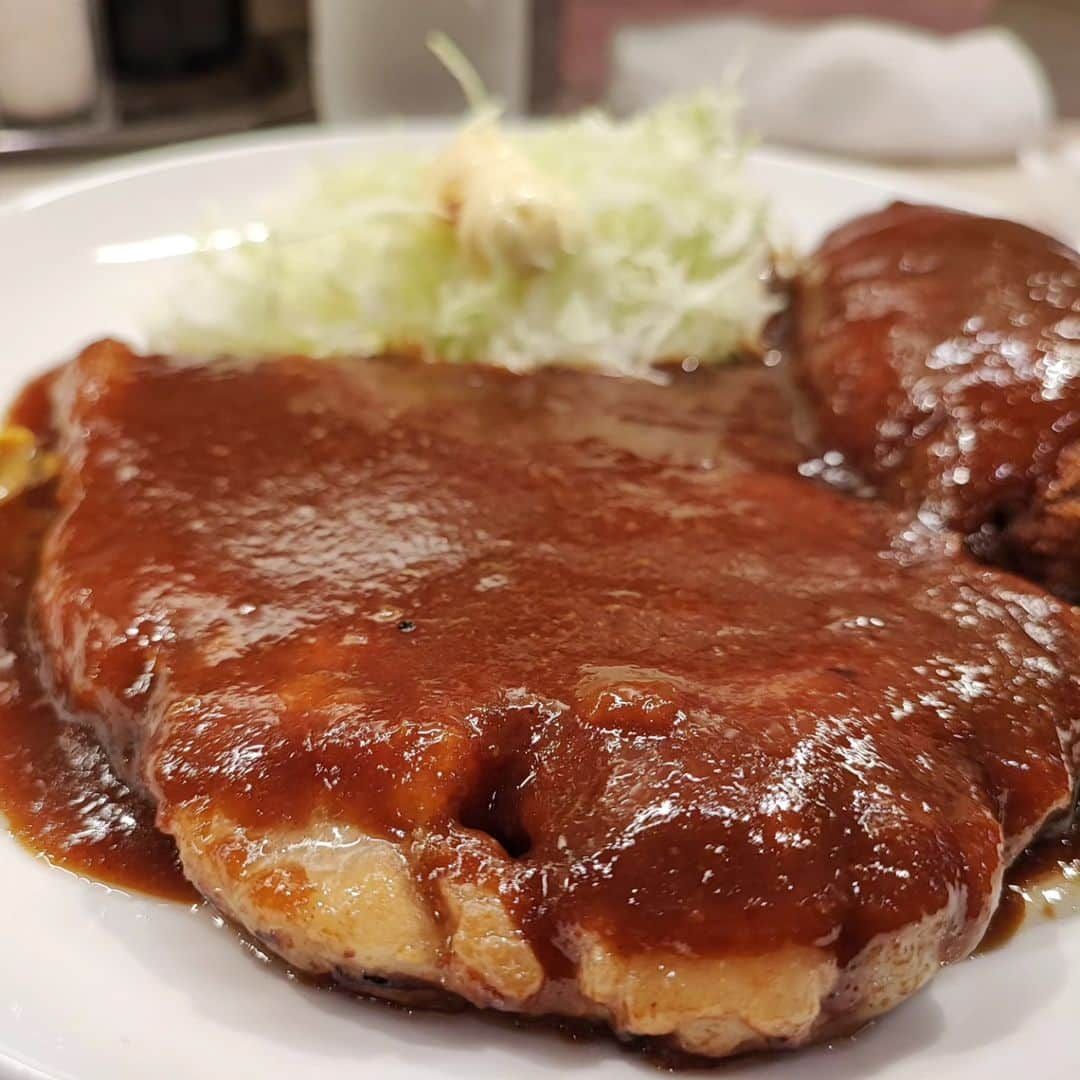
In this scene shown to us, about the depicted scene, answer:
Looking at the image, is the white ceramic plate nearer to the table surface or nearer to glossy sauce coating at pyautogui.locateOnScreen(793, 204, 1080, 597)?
glossy sauce coating at pyautogui.locateOnScreen(793, 204, 1080, 597)

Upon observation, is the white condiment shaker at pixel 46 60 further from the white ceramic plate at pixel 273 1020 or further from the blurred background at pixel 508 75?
the white ceramic plate at pixel 273 1020

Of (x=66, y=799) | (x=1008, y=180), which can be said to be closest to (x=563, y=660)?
(x=66, y=799)

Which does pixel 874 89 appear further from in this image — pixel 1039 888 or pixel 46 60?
pixel 1039 888

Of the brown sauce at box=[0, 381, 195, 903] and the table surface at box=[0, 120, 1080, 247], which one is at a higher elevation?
the table surface at box=[0, 120, 1080, 247]

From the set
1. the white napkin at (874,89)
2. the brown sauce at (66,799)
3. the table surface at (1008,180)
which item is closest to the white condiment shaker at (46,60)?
the table surface at (1008,180)

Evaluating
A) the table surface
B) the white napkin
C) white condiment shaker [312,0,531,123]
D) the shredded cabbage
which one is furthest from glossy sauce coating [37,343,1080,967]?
the white napkin

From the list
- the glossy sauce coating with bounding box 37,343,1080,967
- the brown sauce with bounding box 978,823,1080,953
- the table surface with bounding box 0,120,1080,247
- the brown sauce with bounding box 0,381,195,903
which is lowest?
the brown sauce with bounding box 978,823,1080,953
